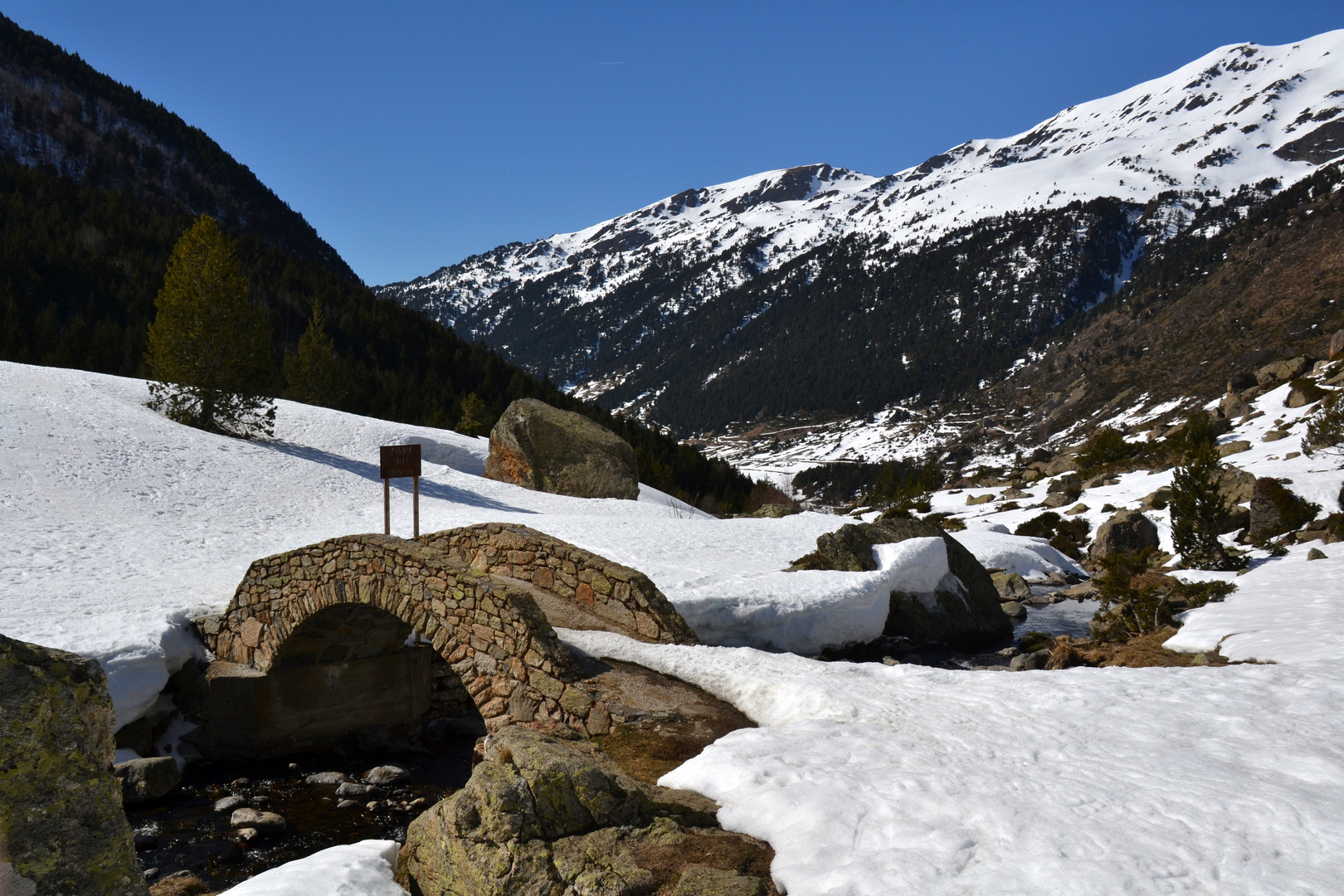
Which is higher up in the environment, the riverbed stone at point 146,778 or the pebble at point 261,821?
the riverbed stone at point 146,778

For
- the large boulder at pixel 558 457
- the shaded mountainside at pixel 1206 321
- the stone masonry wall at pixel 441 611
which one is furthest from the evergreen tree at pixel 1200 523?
the shaded mountainside at pixel 1206 321

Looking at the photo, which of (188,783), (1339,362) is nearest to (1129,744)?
(188,783)

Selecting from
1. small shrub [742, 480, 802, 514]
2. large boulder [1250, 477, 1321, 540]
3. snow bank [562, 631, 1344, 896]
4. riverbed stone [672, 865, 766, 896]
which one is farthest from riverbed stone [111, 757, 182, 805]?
small shrub [742, 480, 802, 514]

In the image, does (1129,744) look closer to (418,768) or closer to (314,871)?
(314,871)

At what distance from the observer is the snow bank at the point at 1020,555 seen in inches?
1077

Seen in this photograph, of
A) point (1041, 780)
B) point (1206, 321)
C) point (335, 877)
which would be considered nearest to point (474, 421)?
point (335, 877)

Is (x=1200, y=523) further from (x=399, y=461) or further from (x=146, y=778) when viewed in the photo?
(x=146, y=778)

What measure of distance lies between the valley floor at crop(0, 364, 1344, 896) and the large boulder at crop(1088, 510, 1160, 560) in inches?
260

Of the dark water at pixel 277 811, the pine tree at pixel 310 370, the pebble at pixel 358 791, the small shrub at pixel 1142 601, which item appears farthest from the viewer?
the pine tree at pixel 310 370

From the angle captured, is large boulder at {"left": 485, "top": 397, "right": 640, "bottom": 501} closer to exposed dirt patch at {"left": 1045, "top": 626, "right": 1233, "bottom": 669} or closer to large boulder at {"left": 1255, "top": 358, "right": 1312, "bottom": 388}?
exposed dirt patch at {"left": 1045, "top": 626, "right": 1233, "bottom": 669}

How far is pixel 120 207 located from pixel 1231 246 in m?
157

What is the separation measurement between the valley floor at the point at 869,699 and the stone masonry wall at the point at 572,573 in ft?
3.08

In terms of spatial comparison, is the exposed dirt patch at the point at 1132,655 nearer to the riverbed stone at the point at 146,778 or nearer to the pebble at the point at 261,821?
the pebble at the point at 261,821

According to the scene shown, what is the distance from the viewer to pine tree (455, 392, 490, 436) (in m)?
46.5
